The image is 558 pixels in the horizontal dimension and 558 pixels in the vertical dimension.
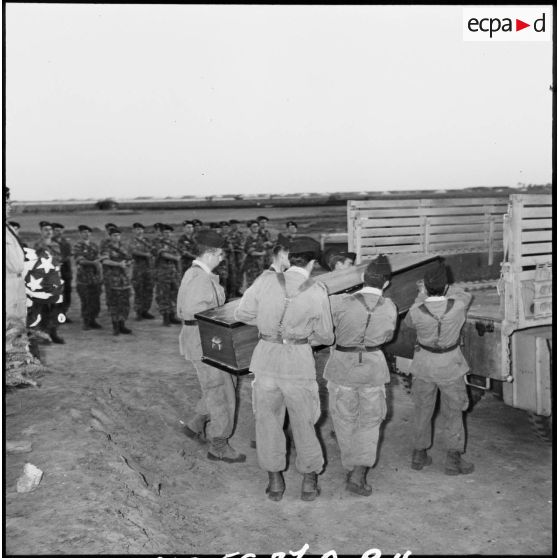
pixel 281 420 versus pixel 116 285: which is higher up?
pixel 116 285

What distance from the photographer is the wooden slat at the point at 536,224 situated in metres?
4.51

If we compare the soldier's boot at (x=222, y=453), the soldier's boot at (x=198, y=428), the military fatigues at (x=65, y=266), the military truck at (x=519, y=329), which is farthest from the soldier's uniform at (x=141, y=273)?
the soldier's boot at (x=222, y=453)

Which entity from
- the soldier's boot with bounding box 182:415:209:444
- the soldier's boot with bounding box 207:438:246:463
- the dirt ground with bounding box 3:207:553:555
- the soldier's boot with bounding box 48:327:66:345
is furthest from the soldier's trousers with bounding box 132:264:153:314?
the soldier's boot with bounding box 207:438:246:463

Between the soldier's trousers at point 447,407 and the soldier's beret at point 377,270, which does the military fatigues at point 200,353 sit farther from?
the soldier's trousers at point 447,407

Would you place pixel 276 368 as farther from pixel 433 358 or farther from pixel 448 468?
pixel 448 468

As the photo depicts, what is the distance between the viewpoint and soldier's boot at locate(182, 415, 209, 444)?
4.86 m

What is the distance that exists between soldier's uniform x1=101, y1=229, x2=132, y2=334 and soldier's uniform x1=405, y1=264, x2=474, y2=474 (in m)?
5.09

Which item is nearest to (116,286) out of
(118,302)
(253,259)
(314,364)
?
(118,302)

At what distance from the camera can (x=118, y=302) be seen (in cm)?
841

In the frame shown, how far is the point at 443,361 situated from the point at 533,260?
3.67 feet

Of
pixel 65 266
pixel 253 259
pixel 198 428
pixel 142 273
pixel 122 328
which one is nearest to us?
pixel 198 428

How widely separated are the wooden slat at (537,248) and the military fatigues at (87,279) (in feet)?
19.6

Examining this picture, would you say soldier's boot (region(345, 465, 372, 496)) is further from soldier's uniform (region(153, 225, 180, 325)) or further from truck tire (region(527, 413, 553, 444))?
soldier's uniform (region(153, 225, 180, 325))

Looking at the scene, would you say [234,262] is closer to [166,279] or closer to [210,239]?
[166,279]
